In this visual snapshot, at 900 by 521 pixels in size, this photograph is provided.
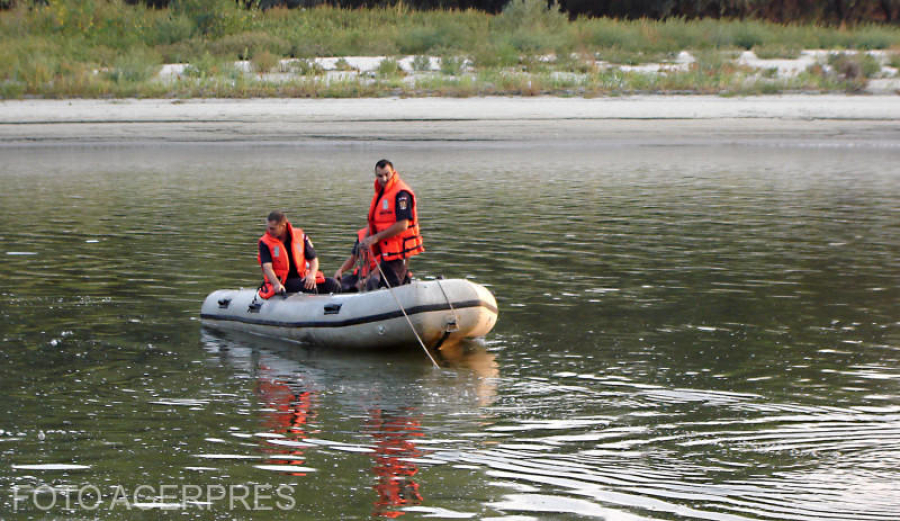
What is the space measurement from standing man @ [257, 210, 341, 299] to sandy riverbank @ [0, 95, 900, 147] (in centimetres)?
1594

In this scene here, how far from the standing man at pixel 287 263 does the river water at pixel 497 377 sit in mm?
597

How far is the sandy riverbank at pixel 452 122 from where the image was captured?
88.2ft

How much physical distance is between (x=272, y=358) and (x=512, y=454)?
3399mm

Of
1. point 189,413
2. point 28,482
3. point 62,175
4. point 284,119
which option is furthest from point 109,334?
point 284,119

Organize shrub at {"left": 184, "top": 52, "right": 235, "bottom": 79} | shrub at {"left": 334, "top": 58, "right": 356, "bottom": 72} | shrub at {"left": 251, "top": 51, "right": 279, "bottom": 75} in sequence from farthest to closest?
shrub at {"left": 334, "top": 58, "right": 356, "bottom": 72} → shrub at {"left": 251, "top": 51, "right": 279, "bottom": 75} → shrub at {"left": 184, "top": 52, "right": 235, "bottom": 79}

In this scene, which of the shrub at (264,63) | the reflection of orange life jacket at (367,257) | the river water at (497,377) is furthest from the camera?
the shrub at (264,63)

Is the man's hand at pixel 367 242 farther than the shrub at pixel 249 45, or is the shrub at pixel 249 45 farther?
the shrub at pixel 249 45

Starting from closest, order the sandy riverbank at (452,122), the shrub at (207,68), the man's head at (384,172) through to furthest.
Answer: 1. the man's head at (384,172)
2. the sandy riverbank at (452,122)
3. the shrub at (207,68)

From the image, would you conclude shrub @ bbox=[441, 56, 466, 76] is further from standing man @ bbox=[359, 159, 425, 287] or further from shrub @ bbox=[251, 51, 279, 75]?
standing man @ bbox=[359, 159, 425, 287]

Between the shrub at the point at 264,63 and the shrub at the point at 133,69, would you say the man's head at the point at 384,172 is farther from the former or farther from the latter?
the shrub at the point at 264,63

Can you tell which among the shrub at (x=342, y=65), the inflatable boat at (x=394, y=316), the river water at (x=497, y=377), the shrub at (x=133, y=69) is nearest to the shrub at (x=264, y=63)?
the shrub at (x=342, y=65)

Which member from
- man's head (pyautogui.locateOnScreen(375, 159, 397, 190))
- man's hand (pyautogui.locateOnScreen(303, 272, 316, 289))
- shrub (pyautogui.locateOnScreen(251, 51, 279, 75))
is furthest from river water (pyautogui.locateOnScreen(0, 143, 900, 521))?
shrub (pyautogui.locateOnScreen(251, 51, 279, 75))

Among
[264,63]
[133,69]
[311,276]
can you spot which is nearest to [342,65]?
[264,63]

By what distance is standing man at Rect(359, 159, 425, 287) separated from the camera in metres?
10.2
